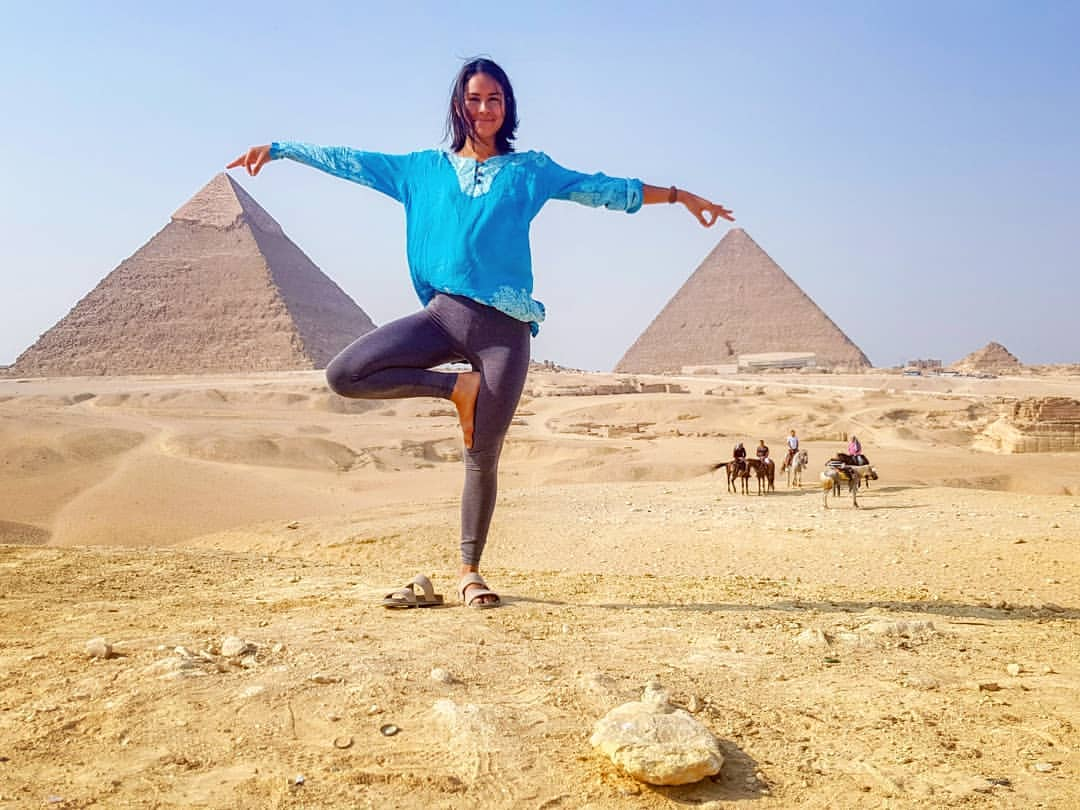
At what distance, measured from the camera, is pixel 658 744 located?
6.20 feet

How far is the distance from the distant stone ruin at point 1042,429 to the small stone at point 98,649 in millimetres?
18341

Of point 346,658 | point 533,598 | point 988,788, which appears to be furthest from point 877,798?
point 533,598

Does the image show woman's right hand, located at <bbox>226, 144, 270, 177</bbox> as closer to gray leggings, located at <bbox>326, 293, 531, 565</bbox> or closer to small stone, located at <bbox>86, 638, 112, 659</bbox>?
gray leggings, located at <bbox>326, 293, 531, 565</bbox>

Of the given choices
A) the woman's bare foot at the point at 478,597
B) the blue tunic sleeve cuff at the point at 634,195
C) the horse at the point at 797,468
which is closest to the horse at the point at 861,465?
the horse at the point at 797,468

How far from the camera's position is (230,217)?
101 meters

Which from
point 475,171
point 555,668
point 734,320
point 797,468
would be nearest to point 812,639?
point 555,668

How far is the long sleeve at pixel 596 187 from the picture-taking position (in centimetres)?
373

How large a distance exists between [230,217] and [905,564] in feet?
337

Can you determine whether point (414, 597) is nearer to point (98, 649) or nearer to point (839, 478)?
point (98, 649)

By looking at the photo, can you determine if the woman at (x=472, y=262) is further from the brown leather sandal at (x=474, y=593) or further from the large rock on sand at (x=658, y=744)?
the large rock on sand at (x=658, y=744)

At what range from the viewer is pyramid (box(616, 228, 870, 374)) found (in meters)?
95.6

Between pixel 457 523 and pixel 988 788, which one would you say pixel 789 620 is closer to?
pixel 988 788

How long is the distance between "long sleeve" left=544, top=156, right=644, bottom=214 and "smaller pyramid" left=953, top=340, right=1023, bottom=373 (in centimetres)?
6145

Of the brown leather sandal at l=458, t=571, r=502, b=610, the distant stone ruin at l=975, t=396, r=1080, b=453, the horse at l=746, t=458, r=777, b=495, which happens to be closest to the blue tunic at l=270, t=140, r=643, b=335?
the brown leather sandal at l=458, t=571, r=502, b=610
